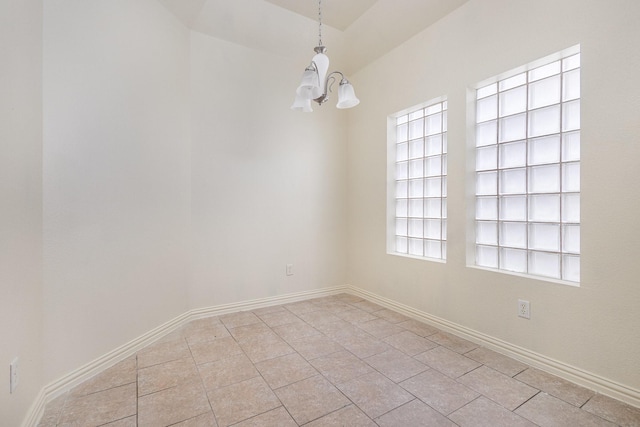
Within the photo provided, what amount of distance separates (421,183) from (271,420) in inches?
96.9

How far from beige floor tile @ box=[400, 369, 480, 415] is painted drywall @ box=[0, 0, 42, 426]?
2.02 m

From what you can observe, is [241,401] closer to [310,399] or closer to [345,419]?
[310,399]

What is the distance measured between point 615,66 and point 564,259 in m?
1.20

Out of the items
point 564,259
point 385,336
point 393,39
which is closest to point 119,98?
point 393,39

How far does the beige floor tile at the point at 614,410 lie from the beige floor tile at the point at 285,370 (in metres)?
1.57

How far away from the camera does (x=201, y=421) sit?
155 cm

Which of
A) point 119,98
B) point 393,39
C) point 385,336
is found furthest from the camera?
point 393,39

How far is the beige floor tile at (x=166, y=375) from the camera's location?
73.8 inches

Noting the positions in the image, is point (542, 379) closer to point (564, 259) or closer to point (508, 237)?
point (564, 259)

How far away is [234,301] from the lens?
3.23 metres

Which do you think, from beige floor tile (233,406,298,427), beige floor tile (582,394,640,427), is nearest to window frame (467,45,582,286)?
beige floor tile (582,394,640,427)

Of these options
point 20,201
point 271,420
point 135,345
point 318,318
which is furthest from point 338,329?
point 20,201

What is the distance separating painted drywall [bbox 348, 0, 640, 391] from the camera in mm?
1693

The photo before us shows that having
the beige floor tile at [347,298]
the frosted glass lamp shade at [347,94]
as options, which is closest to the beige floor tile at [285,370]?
the beige floor tile at [347,298]
